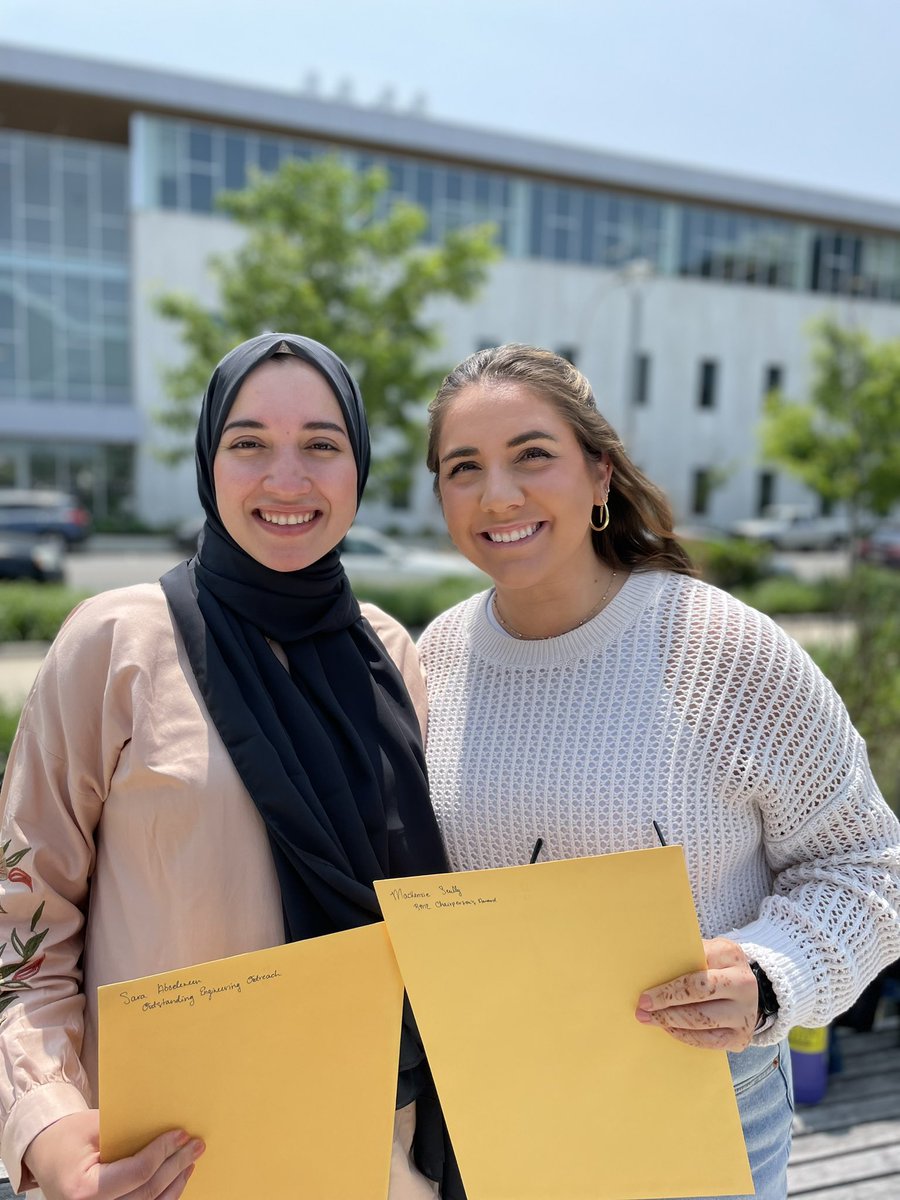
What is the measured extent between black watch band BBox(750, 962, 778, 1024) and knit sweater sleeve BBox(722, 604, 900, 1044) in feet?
0.20

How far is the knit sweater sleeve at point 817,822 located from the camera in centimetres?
165

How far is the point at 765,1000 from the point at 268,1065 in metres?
0.83

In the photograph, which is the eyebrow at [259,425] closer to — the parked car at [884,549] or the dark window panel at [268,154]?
the parked car at [884,549]

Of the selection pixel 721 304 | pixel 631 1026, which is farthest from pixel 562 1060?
pixel 721 304

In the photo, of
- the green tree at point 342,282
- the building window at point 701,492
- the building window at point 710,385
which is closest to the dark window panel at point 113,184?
the green tree at point 342,282

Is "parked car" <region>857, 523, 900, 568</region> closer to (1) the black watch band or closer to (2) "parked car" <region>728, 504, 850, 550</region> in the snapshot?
(2) "parked car" <region>728, 504, 850, 550</region>

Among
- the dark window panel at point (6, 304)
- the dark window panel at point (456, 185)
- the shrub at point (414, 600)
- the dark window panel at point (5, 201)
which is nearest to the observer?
the shrub at point (414, 600)

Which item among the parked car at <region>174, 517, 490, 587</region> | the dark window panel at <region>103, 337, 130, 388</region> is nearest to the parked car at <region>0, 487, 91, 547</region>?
the dark window panel at <region>103, 337, 130, 388</region>

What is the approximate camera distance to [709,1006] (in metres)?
1.51

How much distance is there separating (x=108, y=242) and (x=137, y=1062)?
3504 centimetres

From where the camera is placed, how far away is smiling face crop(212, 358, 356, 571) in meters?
1.67

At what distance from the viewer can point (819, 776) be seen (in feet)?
5.60

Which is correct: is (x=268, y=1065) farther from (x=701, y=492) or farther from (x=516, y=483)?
(x=701, y=492)

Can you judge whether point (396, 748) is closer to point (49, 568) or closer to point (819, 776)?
point (819, 776)
